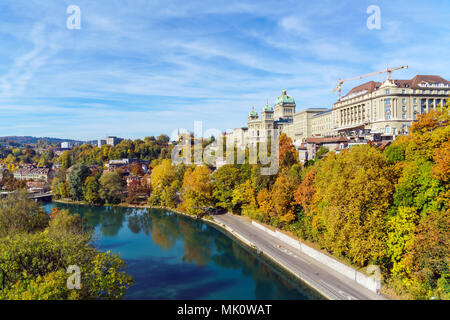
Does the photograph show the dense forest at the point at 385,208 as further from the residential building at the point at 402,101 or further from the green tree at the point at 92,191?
the green tree at the point at 92,191

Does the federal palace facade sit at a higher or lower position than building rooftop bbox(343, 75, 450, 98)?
lower

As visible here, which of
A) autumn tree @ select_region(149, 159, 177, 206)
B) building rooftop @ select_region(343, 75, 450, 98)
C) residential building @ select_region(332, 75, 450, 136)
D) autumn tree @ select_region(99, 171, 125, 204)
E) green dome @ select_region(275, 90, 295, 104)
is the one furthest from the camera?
green dome @ select_region(275, 90, 295, 104)

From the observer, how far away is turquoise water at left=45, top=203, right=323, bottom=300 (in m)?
11.4

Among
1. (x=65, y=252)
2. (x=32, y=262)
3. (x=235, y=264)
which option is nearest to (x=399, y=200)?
(x=235, y=264)

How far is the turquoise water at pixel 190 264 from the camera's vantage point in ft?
37.4

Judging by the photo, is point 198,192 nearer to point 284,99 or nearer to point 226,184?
point 226,184

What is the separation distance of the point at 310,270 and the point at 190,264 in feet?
18.6

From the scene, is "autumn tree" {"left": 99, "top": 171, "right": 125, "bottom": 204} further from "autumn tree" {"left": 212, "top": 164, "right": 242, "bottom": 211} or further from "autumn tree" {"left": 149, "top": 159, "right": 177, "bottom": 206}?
"autumn tree" {"left": 212, "top": 164, "right": 242, "bottom": 211}

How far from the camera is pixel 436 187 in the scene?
10.3 meters

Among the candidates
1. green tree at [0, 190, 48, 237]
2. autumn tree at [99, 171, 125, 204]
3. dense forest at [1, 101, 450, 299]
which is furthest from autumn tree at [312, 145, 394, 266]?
autumn tree at [99, 171, 125, 204]

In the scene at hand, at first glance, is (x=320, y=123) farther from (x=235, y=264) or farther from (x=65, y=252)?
(x=65, y=252)
